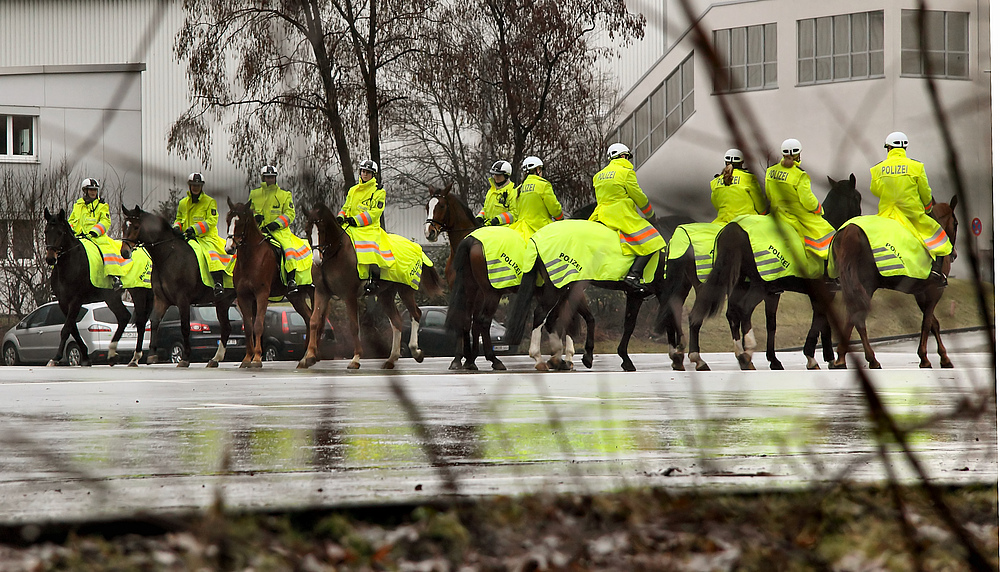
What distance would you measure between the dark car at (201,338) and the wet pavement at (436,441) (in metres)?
9.90

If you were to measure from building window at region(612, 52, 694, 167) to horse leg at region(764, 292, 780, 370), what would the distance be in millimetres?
9503

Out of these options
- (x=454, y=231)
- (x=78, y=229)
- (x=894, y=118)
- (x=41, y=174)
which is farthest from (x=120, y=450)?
(x=78, y=229)

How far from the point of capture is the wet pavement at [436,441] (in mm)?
2795

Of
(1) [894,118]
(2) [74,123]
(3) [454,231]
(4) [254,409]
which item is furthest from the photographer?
(3) [454,231]

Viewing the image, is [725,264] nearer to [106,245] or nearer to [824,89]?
[106,245]

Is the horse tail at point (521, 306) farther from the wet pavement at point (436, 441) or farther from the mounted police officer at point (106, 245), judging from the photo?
the mounted police officer at point (106, 245)

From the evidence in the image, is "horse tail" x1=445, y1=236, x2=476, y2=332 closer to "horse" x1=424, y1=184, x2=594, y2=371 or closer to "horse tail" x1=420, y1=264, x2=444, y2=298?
"horse" x1=424, y1=184, x2=594, y2=371

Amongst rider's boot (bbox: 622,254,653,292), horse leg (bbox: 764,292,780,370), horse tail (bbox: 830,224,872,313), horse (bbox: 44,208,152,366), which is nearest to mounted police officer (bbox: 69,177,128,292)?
horse (bbox: 44,208,152,366)

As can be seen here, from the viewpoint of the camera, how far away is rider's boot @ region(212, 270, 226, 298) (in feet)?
45.2

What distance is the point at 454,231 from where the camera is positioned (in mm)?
12023

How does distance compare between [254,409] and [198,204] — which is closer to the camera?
[198,204]

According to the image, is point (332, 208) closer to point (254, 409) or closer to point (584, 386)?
point (254, 409)

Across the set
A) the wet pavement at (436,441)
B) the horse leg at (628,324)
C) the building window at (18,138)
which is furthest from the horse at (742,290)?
the building window at (18,138)

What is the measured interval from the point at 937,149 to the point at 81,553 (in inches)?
73.4
